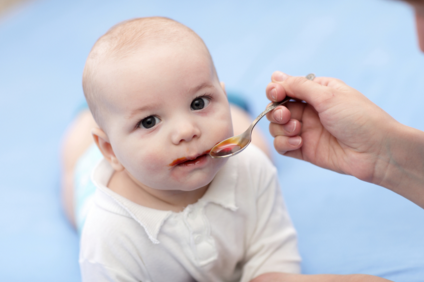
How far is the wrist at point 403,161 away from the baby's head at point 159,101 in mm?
347

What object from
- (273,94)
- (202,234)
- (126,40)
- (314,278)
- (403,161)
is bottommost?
(314,278)

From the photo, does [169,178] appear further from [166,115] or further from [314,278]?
[314,278]

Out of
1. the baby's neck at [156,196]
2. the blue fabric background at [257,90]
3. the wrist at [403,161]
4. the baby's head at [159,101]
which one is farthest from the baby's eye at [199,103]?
the blue fabric background at [257,90]

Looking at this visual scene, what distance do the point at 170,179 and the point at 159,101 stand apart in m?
0.15

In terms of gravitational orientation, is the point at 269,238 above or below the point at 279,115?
below

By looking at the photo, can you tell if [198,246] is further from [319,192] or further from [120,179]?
[319,192]

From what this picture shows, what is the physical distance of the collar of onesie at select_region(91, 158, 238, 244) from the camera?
898 mm

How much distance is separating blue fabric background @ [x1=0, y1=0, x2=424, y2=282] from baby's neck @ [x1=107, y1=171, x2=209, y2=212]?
1.38 feet

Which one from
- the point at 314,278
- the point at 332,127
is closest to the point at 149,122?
the point at 332,127

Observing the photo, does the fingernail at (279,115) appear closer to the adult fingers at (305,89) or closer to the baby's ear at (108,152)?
the adult fingers at (305,89)

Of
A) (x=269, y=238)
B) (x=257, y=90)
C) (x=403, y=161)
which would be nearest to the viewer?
(x=403, y=161)

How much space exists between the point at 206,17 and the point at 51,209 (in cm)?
137

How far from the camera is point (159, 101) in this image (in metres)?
0.77

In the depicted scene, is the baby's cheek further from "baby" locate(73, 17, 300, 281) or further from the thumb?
the thumb
